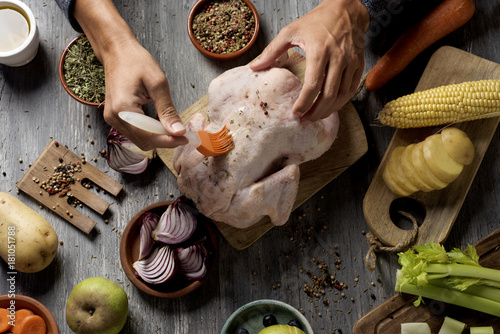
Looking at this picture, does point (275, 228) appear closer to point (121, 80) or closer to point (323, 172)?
point (323, 172)

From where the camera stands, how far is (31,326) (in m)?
2.43

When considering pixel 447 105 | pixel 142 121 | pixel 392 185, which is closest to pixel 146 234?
pixel 142 121

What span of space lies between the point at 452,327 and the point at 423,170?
2.87ft

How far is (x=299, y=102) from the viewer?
6.97ft

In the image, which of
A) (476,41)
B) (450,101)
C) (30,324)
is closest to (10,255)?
(30,324)

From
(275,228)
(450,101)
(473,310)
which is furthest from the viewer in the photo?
(275,228)

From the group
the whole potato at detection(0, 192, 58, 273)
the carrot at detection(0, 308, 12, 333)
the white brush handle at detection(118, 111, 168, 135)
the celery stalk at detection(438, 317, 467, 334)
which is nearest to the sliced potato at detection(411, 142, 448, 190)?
the celery stalk at detection(438, 317, 467, 334)

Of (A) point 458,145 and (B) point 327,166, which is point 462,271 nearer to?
(A) point 458,145

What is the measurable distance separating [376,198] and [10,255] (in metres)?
2.05

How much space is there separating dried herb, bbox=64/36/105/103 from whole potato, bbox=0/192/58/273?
729 millimetres

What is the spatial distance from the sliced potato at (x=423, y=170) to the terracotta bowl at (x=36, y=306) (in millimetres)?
2116

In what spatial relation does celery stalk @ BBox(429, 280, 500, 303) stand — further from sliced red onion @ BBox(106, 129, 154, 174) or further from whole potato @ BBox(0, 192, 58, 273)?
whole potato @ BBox(0, 192, 58, 273)

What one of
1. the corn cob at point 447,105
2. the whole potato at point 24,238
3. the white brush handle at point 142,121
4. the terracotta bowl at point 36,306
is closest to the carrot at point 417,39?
the corn cob at point 447,105

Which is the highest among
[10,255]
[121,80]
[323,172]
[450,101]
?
[121,80]
